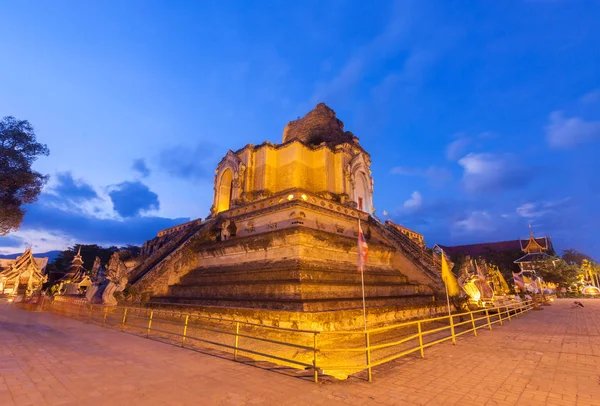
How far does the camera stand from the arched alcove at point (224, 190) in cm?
2153

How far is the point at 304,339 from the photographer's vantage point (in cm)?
775

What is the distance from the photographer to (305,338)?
7.76 m

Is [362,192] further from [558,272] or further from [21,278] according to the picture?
[21,278]

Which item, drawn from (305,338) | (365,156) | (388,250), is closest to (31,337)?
(305,338)

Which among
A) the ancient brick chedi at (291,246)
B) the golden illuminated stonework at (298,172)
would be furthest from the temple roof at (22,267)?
the golden illuminated stonework at (298,172)

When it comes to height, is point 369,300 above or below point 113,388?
above

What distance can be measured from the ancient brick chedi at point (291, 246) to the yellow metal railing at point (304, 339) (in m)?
0.88

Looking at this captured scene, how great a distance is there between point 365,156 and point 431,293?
41.0 ft

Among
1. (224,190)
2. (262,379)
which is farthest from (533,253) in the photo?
(262,379)

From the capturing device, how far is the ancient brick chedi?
1051 centimetres

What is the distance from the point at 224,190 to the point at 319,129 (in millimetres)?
9005

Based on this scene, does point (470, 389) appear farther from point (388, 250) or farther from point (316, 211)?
point (388, 250)

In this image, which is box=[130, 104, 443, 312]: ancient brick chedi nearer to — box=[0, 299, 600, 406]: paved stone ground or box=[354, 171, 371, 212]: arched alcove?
box=[354, 171, 371, 212]: arched alcove

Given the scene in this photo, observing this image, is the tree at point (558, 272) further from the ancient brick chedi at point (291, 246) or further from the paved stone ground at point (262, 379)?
the paved stone ground at point (262, 379)
